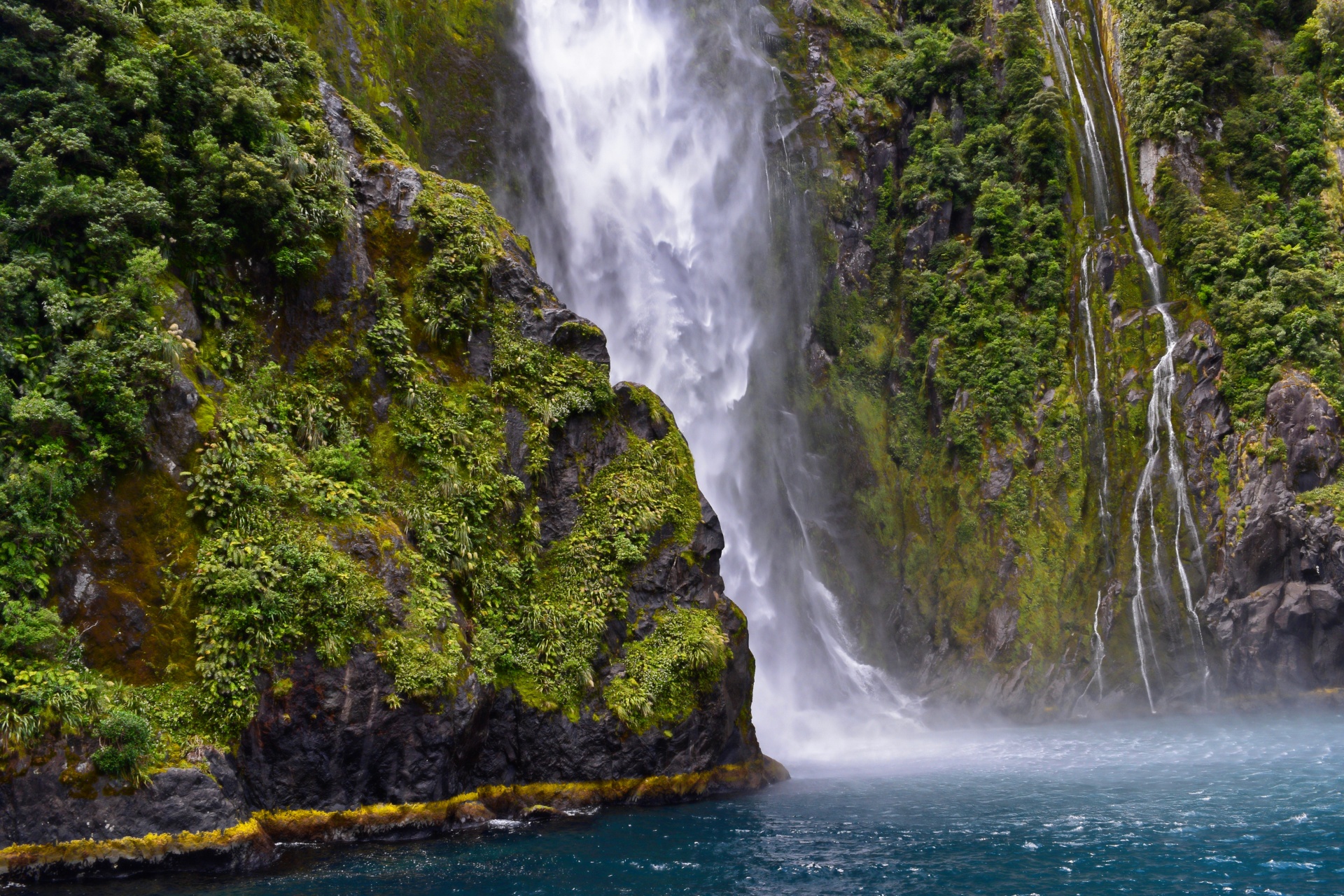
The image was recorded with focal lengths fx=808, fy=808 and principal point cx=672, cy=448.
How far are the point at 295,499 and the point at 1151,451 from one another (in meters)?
25.0

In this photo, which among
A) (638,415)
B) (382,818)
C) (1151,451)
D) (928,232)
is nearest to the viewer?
(382,818)

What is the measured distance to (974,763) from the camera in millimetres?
19062

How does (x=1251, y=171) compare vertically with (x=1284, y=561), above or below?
above

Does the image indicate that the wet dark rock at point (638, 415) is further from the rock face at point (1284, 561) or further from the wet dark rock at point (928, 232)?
the rock face at point (1284, 561)

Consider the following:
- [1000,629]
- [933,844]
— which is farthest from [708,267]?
[933,844]

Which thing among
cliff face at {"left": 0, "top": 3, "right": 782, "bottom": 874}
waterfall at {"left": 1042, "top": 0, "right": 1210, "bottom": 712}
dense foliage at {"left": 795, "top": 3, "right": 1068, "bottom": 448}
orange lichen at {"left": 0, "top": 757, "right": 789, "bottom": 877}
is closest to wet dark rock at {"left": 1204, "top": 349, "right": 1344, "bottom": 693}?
waterfall at {"left": 1042, "top": 0, "right": 1210, "bottom": 712}

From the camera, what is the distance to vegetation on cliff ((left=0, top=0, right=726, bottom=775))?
10.9 m

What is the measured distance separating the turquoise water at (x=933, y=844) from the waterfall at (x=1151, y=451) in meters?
6.63

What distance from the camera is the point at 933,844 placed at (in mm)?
11766

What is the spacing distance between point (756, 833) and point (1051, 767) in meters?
8.65

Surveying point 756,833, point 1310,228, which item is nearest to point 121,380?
point 756,833

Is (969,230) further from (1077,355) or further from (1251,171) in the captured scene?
(1251,171)

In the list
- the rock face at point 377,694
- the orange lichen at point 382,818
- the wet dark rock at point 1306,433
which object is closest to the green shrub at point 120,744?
the rock face at point 377,694

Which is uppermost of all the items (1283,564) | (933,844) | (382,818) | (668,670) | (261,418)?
(261,418)
